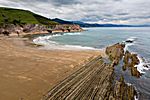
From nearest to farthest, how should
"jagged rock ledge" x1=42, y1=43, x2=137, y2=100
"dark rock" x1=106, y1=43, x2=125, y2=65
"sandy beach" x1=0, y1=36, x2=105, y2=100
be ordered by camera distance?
1. "jagged rock ledge" x1=42, y1=43, x2=137, y2=100
2. "sandy beach" x1=0, y1=36, x2=105, y2=100
3. "dark rock" x1=106, y1=43, x2=125, y2=65

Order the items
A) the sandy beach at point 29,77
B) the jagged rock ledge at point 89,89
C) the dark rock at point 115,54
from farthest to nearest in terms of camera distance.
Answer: the dark rock at point 115,54 < the sandy beach at point 29,77 < the jagged rock ledge at point 89,89

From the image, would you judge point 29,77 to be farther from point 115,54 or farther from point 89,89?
point 115,54

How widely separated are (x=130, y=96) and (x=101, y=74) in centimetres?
881

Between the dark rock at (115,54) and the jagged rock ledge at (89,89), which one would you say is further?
the dark rock at (115,54)

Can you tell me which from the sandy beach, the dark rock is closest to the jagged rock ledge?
the sandy beach

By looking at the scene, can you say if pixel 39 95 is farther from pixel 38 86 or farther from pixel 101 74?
pixel 101 74

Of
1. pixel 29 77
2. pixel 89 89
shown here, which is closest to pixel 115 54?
pixel 29 77

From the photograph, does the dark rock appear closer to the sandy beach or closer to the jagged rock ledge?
the sandy beach

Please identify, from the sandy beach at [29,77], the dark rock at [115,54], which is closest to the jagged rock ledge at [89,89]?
the sandy beach at [29,77]

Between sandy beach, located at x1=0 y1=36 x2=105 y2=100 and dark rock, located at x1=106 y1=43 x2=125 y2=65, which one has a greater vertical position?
sandy beach, located at x1=0 y1=36 x2=105 y2=100

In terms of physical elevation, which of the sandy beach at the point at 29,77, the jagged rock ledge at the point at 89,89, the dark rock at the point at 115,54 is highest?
the jagged rock ledge at the point at 89,89

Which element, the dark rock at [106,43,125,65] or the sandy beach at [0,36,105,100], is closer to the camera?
the sandy beach at [0,36,105,100]

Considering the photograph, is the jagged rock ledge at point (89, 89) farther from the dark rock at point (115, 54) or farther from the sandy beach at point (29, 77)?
the dark rock at point (115, 54)

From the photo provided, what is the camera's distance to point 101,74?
100 ft
